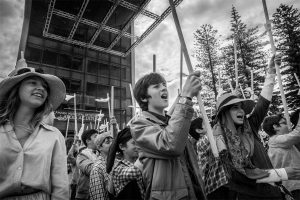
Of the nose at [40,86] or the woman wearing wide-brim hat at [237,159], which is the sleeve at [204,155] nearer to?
the woman wearing wide-brim hat at [237,159]

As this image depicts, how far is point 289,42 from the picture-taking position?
947 inches

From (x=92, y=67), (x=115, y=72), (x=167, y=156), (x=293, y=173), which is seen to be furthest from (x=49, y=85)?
(x=115, y=72)

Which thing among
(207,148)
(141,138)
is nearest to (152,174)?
(141,138)

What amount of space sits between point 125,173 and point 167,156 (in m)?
0.77

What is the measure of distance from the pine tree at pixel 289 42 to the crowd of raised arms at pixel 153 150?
24.8 meters

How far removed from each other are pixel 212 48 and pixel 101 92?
13.1 meters

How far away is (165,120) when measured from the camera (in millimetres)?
1884

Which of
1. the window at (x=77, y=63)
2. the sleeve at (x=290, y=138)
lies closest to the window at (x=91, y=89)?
the window at (x=77, y=63)

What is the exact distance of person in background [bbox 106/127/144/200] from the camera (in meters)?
2.06

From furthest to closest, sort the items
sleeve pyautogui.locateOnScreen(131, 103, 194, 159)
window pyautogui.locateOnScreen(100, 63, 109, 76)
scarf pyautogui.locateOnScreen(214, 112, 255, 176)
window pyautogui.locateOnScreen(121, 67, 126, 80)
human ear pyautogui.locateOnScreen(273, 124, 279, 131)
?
window pyautogui.locateOnScreen(121, 67, 126, 80) < window pyautogui.locateOnScreen(100, 63, 109, 76) < human ear pyautogui.locateOnScreen(273, 124, 279, 131) < scarf pyautogui.locateOnScreen(214, 112, 255, 176) < sleeve pyautogui.locateOnScreen(131, 103, 194, 159)

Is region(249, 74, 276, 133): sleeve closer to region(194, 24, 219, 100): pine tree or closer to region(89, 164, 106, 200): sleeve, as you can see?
region(89, 164, 106, 200): sleeve

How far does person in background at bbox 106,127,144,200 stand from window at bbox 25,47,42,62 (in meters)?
20.8

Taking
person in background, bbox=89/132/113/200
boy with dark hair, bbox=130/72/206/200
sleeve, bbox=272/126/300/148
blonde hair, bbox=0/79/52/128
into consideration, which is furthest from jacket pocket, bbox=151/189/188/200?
sleeve, bbox=272/126/300/148

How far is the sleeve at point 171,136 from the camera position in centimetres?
139
